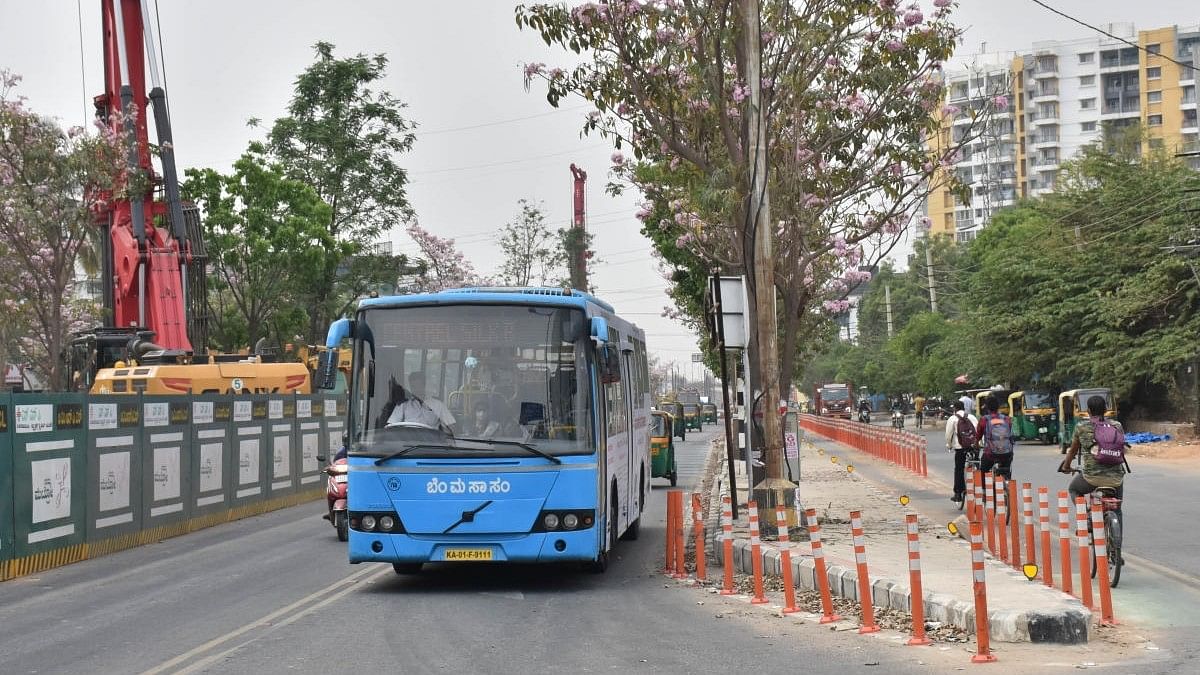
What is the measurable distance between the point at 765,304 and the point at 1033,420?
37.4 m

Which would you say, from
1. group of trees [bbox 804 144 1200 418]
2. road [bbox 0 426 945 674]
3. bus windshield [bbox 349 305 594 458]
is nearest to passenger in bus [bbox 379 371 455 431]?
bus windshield [bbox 349 305 594 458]

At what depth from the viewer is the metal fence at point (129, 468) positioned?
55.6ft

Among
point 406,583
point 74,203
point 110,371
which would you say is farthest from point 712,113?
point 74,203

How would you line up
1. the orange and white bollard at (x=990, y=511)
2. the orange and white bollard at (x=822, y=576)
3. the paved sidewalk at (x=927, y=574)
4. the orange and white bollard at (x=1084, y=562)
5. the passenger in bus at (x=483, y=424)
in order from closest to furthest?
1. the paved sidewalk at (x=927, y=574)
2. the orange and white bollard at (x=1084, y=562)
3. the orange and white bollard at (x=822, y=576)
4. the passenger in bus at (x=483, y=424)
5. the orange and white bollard at (x=990, y=511)

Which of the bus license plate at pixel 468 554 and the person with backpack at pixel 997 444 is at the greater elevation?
the person with backpack at pixel 997 444

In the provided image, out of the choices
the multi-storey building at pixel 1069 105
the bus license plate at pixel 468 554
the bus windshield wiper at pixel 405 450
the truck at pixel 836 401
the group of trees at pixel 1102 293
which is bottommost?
the truck at pixel 836 401

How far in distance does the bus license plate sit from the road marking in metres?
1.11

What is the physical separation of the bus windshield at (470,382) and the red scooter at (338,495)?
18.8 ft

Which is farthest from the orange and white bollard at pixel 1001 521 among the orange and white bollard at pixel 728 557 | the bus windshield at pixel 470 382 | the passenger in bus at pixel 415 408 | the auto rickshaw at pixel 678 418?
the auto rickshaw at pixel 678 418

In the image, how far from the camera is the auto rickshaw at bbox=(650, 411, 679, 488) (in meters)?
31.1

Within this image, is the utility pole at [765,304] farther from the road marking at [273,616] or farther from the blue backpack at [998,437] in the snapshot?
the road marking at [273,616]

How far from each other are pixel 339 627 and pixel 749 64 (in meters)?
8.41

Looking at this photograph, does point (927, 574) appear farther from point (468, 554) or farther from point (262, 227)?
point (262, 227)

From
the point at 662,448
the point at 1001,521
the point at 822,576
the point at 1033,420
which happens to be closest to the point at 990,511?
the point at 1001,521
